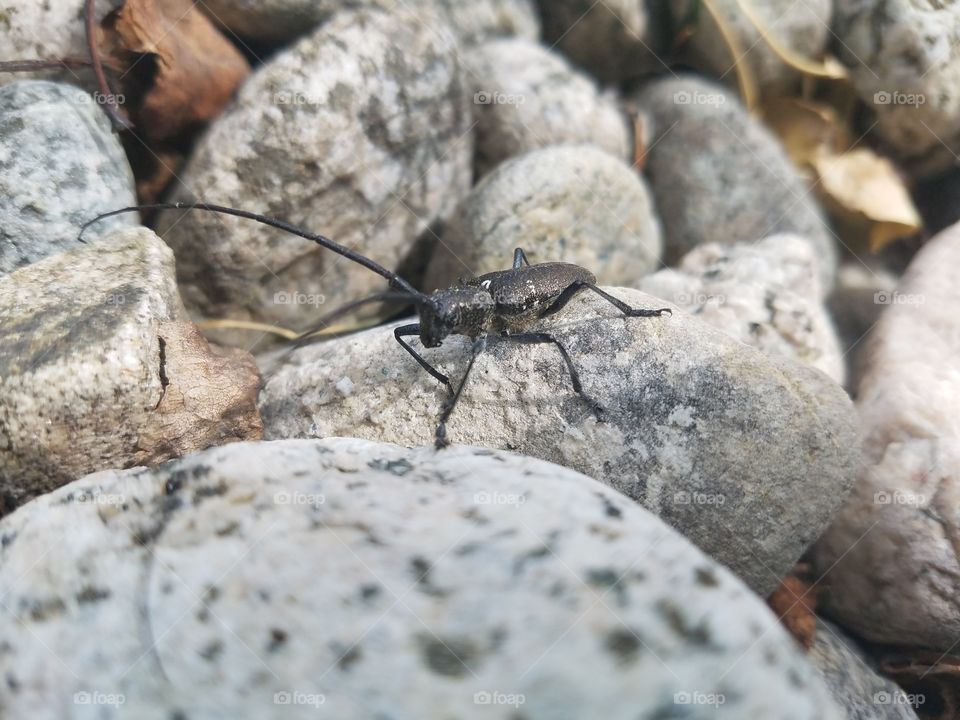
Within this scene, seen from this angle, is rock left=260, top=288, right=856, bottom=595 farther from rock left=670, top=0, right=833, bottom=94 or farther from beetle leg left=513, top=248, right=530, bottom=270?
rock left=670, top=0, right=833, bottom=94

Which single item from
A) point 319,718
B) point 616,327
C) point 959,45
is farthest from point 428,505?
point 959,45

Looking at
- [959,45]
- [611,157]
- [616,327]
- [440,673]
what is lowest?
[440,673]

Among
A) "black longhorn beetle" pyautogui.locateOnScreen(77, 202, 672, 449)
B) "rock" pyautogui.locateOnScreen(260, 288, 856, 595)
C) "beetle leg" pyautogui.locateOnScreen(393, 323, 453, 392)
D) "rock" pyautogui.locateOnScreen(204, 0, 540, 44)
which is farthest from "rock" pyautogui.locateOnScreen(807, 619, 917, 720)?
"rock" pyautogui.locateOnScreen(204, 0, 540, 44)

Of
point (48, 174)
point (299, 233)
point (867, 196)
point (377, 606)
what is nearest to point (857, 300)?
point (867, 196)

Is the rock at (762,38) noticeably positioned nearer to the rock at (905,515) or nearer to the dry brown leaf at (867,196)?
the dry brown leaf at (867,196)

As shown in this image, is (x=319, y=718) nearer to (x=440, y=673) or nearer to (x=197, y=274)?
(x=440, y=673)
